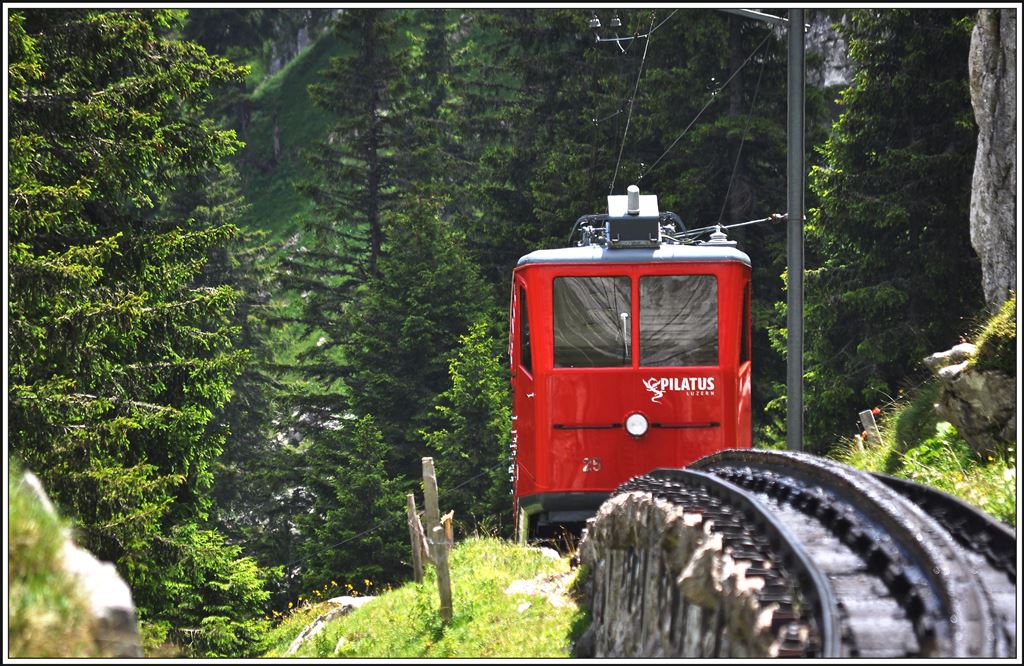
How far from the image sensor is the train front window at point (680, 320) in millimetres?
12500

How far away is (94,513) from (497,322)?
22.5 meters

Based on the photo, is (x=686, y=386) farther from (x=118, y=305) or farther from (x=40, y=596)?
(x=40, y=596)

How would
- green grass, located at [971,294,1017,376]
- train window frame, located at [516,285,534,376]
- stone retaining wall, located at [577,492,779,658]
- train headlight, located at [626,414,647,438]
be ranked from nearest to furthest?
stone retaining wall, located at [577,492,779,658] < green grass, located at [971,294,1017,376] < train headlight, located at [626,414,647,438] < train window frame, located at [516,285,534,376]

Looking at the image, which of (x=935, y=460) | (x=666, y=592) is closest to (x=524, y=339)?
(x=935, y=460)

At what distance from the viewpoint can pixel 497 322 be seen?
33.7 m

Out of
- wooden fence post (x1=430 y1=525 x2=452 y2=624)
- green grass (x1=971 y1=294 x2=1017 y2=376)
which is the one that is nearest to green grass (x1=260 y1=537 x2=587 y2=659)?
wooden fence post (x1=430 y1=525 x2=452 y2=624)

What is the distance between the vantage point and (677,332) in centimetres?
1257

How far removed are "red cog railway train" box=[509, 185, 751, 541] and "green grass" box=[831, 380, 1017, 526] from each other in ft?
6.62

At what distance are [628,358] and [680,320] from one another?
2.36ft

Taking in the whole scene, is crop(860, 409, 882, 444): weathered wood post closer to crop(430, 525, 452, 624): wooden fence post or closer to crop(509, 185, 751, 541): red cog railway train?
crop(509, 185, 751, 541): red cog railway train

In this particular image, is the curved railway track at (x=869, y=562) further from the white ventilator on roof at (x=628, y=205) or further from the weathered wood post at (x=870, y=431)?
the weathered wood post at (x=870, y=431)

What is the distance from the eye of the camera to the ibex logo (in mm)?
12445

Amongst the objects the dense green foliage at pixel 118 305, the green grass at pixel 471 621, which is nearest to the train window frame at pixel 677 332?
the green grass at pixel 471 621

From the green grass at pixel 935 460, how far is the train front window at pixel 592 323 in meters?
3.12
